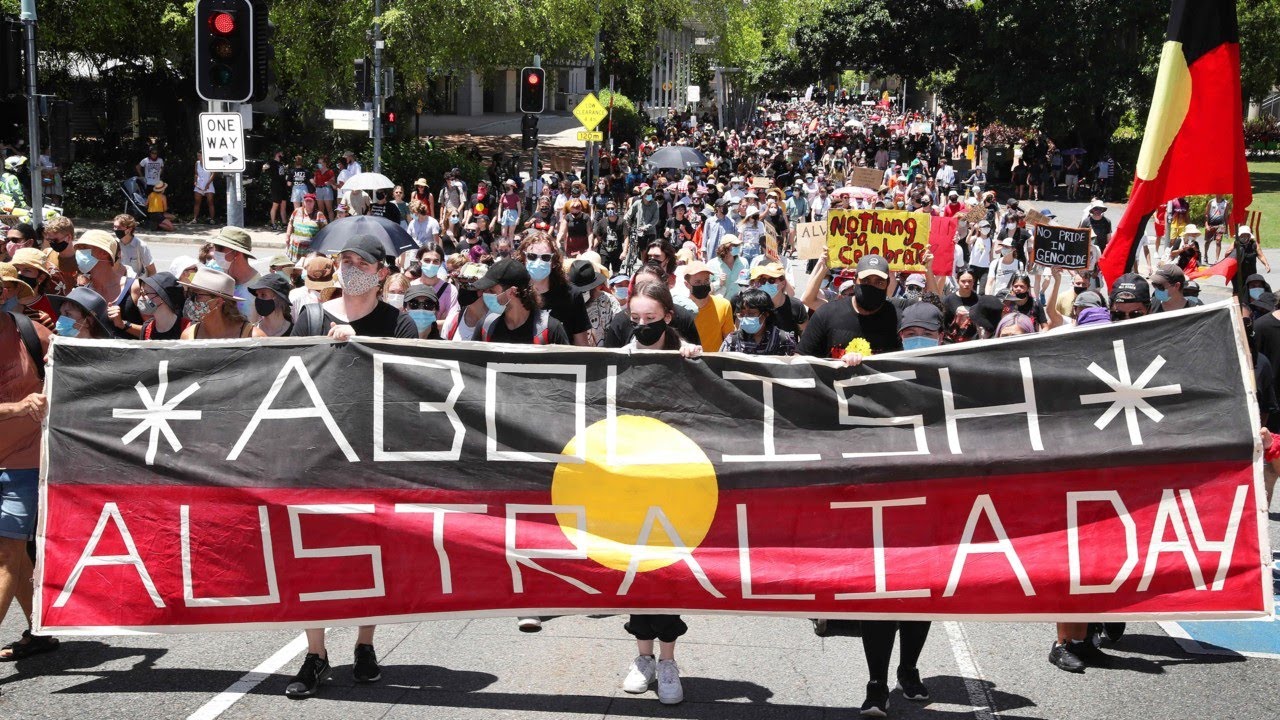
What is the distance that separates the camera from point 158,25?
3219cm

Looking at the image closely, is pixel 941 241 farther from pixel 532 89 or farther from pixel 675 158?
pixel 675 158

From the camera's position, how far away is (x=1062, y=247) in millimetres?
13672

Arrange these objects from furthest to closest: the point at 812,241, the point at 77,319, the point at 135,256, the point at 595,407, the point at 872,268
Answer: the point at 812,241 < the point at 135,256 < the point at 872,268 < the point at 77,319 < the point at 595,407

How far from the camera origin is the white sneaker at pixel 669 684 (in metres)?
6.05

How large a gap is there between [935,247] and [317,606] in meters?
10.6

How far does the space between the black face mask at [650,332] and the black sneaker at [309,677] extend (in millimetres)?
1989

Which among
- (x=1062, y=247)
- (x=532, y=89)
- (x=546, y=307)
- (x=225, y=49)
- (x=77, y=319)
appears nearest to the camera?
(x=77, y=319)

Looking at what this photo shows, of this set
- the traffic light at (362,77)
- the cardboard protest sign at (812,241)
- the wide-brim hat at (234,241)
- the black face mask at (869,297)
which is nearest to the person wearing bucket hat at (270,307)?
the wide-brim hat at (234,241)

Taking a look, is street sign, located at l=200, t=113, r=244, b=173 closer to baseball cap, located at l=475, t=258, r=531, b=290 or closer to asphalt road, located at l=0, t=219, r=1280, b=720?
baseball cap, located at l=475, t=258, r=531, b=290

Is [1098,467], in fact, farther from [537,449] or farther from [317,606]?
[317,606]

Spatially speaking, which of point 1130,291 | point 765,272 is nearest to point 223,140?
point 765,272

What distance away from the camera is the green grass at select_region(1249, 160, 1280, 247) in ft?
112

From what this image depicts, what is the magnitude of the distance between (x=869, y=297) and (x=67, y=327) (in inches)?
163

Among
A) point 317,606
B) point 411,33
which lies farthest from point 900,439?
point 411,33
